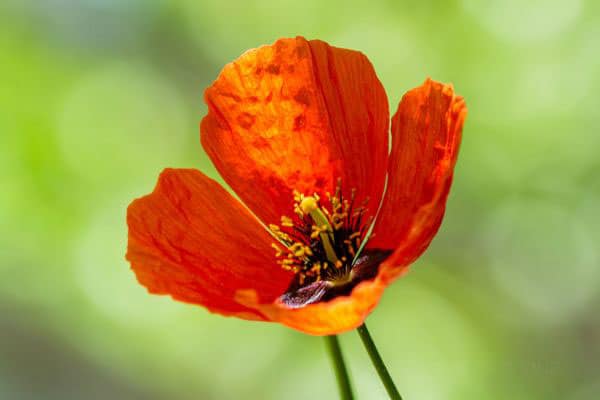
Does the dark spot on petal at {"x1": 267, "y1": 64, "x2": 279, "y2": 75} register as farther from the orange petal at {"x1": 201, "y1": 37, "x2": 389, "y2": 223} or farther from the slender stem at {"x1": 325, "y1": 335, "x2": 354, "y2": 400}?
the slender stem at {"x1": 325, "y1": 335, "x2": 354, "y2": 400}

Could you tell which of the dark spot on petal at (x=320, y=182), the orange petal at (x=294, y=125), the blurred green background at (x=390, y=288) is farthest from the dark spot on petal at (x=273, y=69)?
the blurred green background at (x=390, y=288)

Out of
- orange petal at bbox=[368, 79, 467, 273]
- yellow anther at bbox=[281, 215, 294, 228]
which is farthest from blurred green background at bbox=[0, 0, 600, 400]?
orange petal at bbox=[368, 79, 467, 273]

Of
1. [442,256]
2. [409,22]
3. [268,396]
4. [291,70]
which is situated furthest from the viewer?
[409,22]

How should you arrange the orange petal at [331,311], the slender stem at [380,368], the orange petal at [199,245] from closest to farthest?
the slender stem at [380,368] < the orange petal at [331,311] < the orange petal at [199,245]

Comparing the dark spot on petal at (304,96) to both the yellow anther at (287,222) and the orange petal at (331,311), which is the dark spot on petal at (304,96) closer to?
the yellow anther at (287,222)

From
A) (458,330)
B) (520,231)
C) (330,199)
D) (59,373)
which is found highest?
(330,199)

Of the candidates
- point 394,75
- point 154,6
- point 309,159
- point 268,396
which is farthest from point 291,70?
point 154,6

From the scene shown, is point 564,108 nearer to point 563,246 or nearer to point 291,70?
point 563,246
